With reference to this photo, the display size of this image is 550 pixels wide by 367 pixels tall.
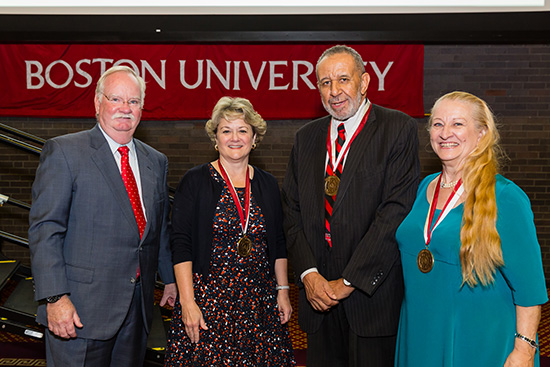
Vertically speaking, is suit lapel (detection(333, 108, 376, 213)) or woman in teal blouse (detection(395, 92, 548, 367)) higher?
suit lapel (detection(333, 108, 376, 213))

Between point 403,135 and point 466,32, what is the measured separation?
3790mm

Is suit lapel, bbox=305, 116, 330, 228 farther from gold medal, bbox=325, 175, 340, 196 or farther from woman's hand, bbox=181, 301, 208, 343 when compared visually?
woman's hand, bbox=181, 301, 208, 343

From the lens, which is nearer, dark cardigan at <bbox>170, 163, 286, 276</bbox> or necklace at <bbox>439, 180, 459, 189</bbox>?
necklace at <bbox>439, 180, 459, 189</bbox>

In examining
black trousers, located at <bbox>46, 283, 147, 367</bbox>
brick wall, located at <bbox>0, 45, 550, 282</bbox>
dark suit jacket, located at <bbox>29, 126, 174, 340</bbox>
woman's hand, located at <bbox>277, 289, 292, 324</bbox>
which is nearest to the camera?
dark suit jacket, located at <bbox>29, 126, 174, 340</bbox>

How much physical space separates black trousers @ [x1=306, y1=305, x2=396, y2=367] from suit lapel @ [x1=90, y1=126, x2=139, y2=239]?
1.00 m

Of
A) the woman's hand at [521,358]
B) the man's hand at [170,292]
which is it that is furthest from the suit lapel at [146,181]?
the woman's hand at [521,358]

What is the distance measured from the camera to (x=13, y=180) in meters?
6.71

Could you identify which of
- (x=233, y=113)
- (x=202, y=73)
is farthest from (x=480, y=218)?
(x=202, y=73)

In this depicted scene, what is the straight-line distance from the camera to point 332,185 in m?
2.45

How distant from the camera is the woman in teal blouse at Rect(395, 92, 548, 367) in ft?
6.39

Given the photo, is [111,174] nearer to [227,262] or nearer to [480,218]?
[227,262]

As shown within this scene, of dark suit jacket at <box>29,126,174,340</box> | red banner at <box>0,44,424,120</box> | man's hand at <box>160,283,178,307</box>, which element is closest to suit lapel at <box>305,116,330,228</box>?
dark suit jacket at <box>29,126,174,340</box>

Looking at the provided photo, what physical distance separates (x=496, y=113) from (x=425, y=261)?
5127 millimetres

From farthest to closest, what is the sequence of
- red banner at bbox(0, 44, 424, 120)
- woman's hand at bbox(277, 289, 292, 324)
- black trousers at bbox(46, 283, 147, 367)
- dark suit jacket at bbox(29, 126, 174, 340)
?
red banner at bbox(0, 44, 424, 120) < woman's hand at bbox(277, 289, 292, 324) < black trousers at bbox(46, 283, 147, 367) < dark suit jacket at bbox(29, 126, 174, 340)
